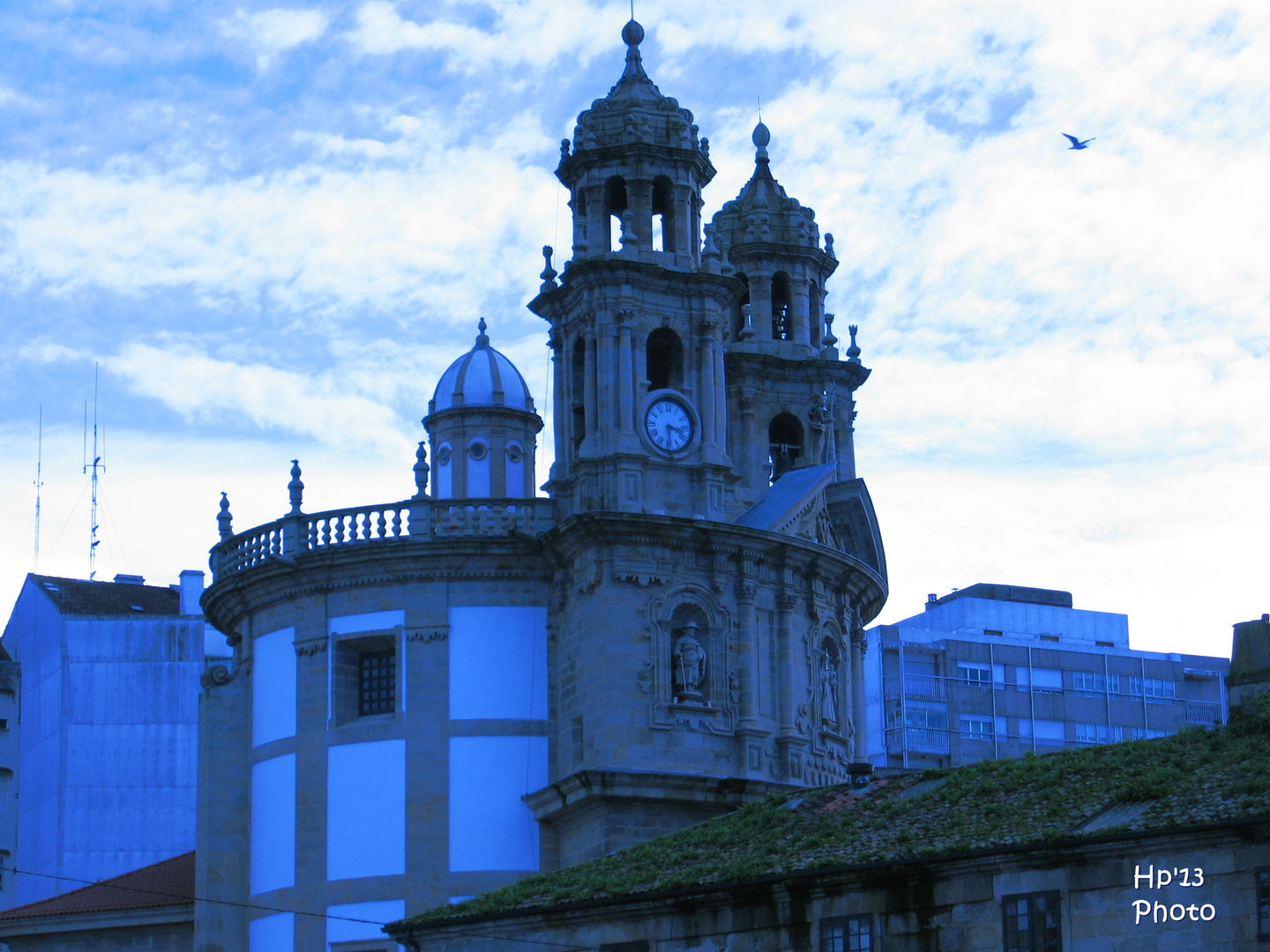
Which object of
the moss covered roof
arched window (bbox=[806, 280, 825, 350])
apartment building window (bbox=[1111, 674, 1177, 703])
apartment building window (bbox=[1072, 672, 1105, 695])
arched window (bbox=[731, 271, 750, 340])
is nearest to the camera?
the moss covered roof

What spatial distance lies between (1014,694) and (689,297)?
1895 inches

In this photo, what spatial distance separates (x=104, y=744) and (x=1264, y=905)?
52795 millimetres

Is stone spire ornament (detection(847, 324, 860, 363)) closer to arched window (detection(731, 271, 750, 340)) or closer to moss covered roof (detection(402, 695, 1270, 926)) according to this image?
arched window (detection(731, 271, 750, 340))

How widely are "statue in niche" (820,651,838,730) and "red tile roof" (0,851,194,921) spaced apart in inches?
→ 645

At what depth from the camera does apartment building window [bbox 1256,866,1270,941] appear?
3033cm

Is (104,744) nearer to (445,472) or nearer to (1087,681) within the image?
(445,472)

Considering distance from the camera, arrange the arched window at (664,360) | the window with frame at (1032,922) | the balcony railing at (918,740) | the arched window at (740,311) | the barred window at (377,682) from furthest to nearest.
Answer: the balcony railing at (918,740)
the arched window at (740,311)
the arched window at (664,360)
the barred window at (377,682)
the window with frame at (1032,922)

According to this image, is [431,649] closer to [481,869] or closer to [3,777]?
[481,869]

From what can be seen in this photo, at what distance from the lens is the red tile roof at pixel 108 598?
257 feet

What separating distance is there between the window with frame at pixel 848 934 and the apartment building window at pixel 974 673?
62633 mm

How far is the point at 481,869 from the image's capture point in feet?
164

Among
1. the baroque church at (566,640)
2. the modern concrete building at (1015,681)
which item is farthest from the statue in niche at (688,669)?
the modern concrete building at (1015,681)

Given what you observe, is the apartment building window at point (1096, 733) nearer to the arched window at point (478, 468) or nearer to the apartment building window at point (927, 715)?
the apartment building window at point (927, 715)

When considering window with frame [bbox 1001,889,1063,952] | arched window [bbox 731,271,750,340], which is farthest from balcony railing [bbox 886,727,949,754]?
window with frame [bbox 1001,889,1063,952]
